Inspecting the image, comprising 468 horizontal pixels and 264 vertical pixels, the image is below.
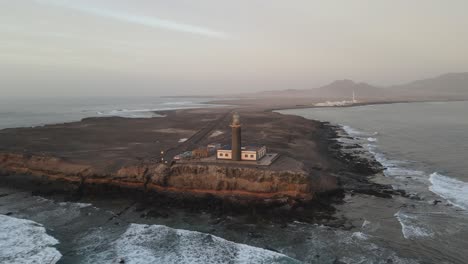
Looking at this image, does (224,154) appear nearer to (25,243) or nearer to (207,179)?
(207,179)

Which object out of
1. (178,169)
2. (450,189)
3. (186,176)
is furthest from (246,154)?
(450,189)

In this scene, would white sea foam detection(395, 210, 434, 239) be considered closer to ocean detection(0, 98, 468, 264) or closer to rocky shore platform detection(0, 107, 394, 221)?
ocean detection(0, 98, 468, 264)

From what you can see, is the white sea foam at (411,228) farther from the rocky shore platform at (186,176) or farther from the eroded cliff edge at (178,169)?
the eroded cliff edge at (178,169)

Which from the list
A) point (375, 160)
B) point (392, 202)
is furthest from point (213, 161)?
point (375, 160)

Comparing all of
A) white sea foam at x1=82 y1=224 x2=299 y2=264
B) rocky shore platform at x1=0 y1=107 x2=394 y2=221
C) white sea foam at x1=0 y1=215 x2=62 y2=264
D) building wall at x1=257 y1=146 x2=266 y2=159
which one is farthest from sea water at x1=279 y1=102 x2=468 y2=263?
white sea foam at x1=0 y1=215 x2=62 y2=264

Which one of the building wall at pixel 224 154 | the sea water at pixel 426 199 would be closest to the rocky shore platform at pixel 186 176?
the building wall at pixel 224 154

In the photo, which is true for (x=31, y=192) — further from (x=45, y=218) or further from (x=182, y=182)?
(x=182, y=182)

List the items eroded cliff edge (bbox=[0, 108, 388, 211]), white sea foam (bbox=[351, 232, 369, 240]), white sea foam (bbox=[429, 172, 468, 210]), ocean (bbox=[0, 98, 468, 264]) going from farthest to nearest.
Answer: eroded cliff edge (bbox=[0, 108, 388, 211]), white sea foam (bbox=[429, 172, 468, 210]), white sea foam (bbox=[351, 232, 369, 240]), ocean (bbox=[0, 98, 468, 264])

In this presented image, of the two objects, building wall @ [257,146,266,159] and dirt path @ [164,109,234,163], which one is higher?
building wall @ [257,146,266,159]
